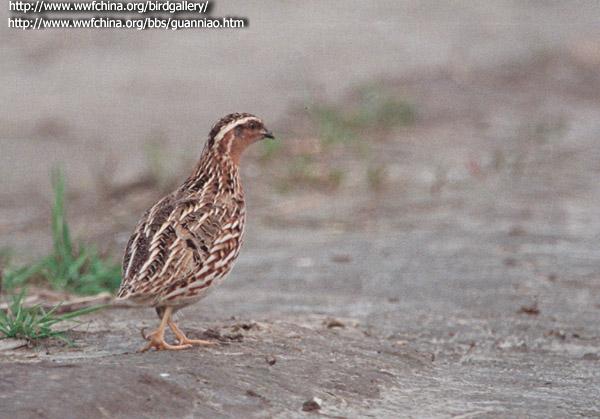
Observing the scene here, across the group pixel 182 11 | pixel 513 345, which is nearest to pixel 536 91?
pixel 182 11

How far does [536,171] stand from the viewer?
43.8ft

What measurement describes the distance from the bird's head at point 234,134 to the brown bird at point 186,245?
21mm

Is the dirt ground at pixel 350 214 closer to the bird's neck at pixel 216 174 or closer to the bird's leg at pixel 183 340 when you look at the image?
the bird's leg at pixel 183 340

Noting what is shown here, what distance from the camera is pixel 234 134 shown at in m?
7.10

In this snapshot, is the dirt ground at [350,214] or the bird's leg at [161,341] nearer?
the dirt ground at [350,214]

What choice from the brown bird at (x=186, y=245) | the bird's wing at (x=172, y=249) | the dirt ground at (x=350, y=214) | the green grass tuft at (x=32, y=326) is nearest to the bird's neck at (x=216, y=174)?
the brown bird at (x=186, y=245)

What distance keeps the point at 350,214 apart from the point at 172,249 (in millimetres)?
5593

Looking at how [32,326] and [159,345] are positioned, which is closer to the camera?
[159,345]

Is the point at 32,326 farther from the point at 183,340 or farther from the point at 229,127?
the point at 229,127

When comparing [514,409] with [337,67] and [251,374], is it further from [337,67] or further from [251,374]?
[337,67]

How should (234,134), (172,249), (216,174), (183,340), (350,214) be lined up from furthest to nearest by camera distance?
(350,214) < (234,134) < (216,174) < (183,340) < (172,249)

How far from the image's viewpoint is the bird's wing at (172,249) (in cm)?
619

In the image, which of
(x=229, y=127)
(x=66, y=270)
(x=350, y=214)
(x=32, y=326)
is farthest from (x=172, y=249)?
(x=350, y=214)

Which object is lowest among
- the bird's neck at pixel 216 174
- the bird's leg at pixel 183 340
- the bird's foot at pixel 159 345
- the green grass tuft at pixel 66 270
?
the bird's foot at pixel 159 345
